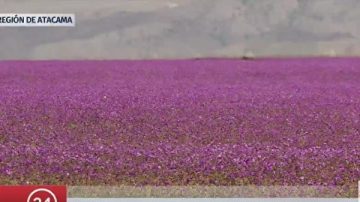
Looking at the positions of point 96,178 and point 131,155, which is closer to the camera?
point 96,178

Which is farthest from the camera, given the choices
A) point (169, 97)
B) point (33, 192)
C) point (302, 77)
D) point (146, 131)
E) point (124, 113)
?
point (302, 77)

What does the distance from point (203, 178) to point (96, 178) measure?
96cm

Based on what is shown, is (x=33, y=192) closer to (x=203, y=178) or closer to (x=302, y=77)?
(x=203, y=178)

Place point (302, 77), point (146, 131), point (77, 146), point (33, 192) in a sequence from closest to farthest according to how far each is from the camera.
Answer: point (33, 192) < point (77, 146) < point (146, 131) < point (302, 77)

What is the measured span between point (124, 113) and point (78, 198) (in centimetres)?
534

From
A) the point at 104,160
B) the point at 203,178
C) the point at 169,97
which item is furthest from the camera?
the point at 169,97

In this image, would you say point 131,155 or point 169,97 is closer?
point 131,155

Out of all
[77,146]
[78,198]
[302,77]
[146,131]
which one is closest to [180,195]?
[78,198]

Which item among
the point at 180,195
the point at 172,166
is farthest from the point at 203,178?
the point at 180,195

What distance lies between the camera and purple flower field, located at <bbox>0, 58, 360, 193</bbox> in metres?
6.63

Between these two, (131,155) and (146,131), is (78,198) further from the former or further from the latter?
(146,131)

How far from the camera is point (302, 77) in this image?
2000 centimetres

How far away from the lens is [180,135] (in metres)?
8.99

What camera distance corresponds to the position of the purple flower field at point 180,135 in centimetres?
663
